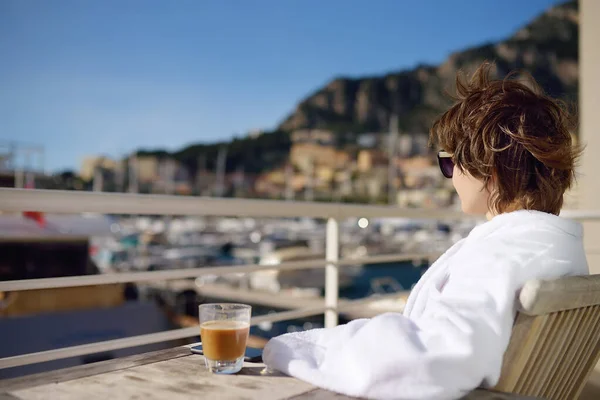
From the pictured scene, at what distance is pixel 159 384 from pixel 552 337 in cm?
64

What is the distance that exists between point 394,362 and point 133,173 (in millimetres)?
39990

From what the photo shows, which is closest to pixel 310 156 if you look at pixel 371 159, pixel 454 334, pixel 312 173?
pixel 312 173

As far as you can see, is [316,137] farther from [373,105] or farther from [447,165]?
[447,165]

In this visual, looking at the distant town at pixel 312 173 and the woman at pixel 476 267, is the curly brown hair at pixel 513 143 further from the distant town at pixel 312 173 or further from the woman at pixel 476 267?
the distant town at pixel 312 173

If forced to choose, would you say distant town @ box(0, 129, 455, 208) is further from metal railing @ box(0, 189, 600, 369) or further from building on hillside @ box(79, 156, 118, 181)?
metal railing @ box(0, 189, 600, 369)

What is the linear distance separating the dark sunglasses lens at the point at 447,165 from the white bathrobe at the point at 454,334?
0.22 meters

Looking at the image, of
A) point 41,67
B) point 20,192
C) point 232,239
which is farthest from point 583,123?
point 41,67

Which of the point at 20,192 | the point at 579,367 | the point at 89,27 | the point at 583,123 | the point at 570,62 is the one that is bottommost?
the point at 579,367

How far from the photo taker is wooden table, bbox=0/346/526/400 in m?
0.86

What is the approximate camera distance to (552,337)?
95 centimetres

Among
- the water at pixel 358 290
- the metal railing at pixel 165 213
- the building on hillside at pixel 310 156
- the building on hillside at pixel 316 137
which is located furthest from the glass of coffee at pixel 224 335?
the building on hillside at pixel 310 156

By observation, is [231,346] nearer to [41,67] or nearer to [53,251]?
[53,251]

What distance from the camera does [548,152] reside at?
3.27 ft

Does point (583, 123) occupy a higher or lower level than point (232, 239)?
higher
